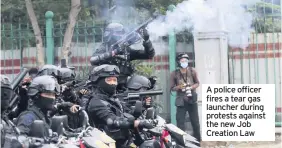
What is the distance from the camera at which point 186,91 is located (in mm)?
13281

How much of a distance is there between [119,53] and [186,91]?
7.24ft

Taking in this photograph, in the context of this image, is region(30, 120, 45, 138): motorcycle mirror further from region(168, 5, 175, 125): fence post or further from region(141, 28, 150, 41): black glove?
region(168, 5, 175, 125): fence post

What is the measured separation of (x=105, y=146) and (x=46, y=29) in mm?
6535

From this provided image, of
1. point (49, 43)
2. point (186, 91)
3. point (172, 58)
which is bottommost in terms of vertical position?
point (186, 91)

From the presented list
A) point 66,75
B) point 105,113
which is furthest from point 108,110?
point 66,75

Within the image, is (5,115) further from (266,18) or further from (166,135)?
(266,18)

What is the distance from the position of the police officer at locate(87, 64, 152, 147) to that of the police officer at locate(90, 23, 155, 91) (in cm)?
135

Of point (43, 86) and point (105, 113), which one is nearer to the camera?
point (43, 86)

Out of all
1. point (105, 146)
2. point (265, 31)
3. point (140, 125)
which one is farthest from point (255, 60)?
point (105, 146)

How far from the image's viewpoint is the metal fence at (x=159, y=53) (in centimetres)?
1396

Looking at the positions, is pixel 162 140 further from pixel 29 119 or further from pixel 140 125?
pixel 29 119

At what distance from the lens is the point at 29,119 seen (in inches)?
302

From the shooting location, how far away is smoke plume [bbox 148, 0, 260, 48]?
13.4 meters

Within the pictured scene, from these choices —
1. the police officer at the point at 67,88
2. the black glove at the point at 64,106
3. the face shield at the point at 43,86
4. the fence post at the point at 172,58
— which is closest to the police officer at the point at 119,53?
the police officer at the point at 67,88
